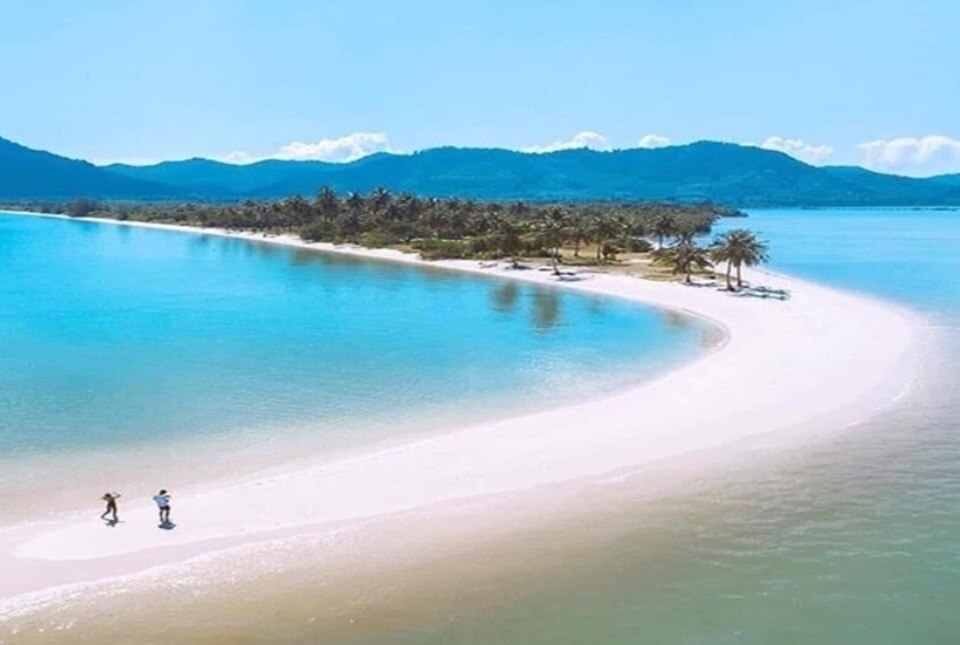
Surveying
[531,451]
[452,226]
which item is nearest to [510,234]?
[452,226]

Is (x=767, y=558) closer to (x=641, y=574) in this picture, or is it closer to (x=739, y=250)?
(x=641, y=574)

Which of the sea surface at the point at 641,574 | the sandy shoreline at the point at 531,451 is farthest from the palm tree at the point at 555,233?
the sea surface at the point at 641,574

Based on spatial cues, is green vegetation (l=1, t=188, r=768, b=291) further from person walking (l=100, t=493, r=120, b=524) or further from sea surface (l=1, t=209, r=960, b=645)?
person walking (l=100, t=493, r=120, b=524)

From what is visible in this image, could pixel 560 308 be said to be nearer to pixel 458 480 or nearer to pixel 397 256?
pixel 458 480

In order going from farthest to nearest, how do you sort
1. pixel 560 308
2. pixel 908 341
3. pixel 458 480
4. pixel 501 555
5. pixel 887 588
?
pixel 560 308
pixel 908 341
pixel 458 480
pixel 501 555
pixel 887 588

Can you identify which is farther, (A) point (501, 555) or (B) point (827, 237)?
(B) point (827, 237)

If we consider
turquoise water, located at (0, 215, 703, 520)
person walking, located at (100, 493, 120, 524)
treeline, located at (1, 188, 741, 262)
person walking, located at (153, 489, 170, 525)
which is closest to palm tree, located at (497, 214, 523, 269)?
treeline, located at (1, 188, 741, 262)

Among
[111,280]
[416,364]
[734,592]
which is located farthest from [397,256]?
[734,592]
